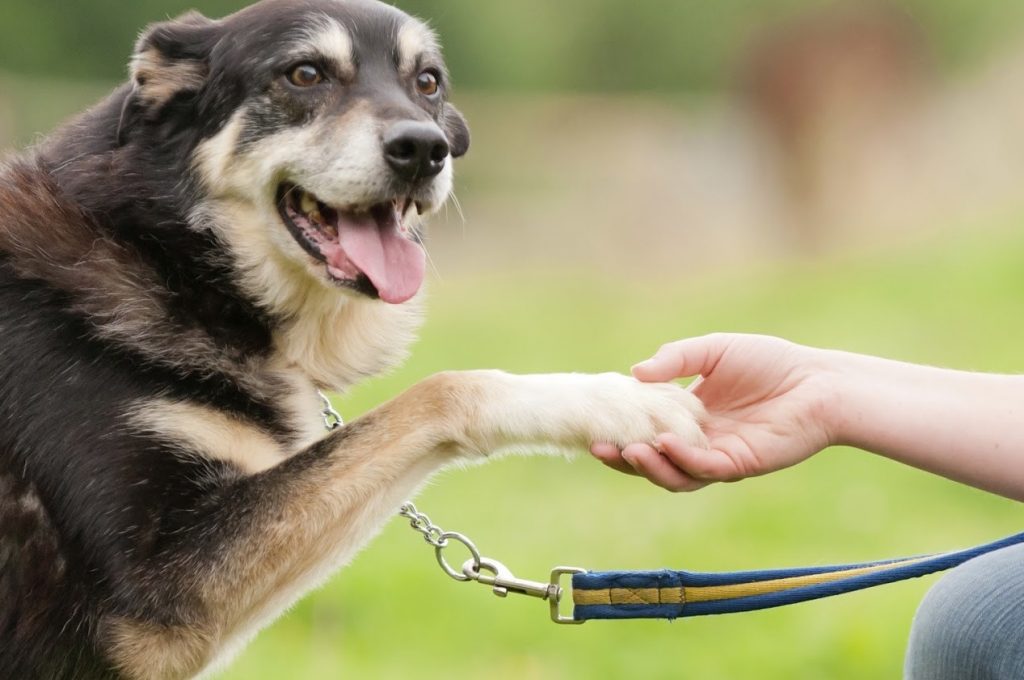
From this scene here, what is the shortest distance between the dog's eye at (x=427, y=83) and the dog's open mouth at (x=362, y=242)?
0.43 m

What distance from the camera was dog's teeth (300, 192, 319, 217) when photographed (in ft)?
11.3

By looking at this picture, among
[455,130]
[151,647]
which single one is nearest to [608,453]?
[151,647]

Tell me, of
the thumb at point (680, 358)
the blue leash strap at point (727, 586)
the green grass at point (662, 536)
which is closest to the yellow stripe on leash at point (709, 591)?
the blue leash strap at point (727, 586)

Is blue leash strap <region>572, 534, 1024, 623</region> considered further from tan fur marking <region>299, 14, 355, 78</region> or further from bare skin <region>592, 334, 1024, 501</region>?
tan fur marking <region>299, 14, 355, 78</region>

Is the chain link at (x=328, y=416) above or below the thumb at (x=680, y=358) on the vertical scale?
below

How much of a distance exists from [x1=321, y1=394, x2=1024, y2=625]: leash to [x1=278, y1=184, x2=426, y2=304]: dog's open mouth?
2.66 ft

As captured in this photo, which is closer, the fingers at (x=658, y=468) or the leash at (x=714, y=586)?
the leash at (x=714, y=586)

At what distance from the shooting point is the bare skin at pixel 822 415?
266 cm

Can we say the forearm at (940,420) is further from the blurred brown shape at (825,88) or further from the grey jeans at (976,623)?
the blurred brown shape at (825,88)

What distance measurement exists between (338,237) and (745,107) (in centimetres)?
1737

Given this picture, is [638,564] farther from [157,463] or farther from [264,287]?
[157,463]

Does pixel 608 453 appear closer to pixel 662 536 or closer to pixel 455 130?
pixel 455 130

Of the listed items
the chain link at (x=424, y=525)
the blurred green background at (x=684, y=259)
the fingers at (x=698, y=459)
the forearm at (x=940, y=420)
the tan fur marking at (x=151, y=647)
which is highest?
the forearm at (x=940, y=420)

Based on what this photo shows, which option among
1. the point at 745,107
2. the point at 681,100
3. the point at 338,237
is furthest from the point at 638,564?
the point at 681,100
